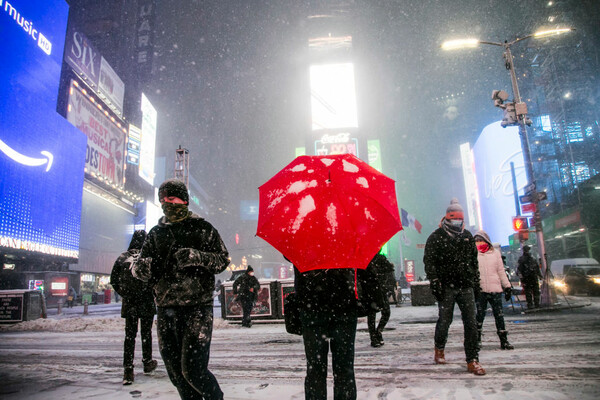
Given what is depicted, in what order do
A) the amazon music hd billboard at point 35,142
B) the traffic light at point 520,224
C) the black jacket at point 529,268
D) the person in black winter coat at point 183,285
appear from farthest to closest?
the amazon music hd billboard at point 35,142 < the traffic light at point 520,224 < the black jacket at point 529,268 < the person in black winter coat at point 183,285

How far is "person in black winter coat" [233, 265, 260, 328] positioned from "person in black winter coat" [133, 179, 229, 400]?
8.65 meters

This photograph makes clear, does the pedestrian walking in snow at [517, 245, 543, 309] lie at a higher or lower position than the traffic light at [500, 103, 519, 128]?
lower

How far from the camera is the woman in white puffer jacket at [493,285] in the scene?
19.4 feet

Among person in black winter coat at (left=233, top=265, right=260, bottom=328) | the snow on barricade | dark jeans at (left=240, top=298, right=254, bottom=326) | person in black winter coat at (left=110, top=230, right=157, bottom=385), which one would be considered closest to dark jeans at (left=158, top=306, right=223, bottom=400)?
person in black winter coat at (left=110, top=230, right=157, bottom=385)

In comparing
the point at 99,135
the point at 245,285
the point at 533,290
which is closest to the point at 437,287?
the point at 245,285

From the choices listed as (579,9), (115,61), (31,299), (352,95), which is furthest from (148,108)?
(579,9)

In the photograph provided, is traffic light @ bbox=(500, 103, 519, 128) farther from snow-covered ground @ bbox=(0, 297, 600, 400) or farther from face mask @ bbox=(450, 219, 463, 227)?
face mask @ bbox=(450, 219, 463, 227)

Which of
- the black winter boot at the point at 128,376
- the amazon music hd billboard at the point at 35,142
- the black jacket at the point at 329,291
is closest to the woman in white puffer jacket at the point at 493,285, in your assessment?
the black jacket at the point at 329,291

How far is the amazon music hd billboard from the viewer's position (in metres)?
26.5

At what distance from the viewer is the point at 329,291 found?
95.7 inches

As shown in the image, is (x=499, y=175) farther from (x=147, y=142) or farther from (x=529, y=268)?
(x=147, y=142)

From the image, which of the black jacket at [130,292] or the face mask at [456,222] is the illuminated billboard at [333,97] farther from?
the black jacket at [130,292]

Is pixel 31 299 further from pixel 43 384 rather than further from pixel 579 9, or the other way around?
pixel 579 9

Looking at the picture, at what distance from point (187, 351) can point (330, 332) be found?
1.01 m
